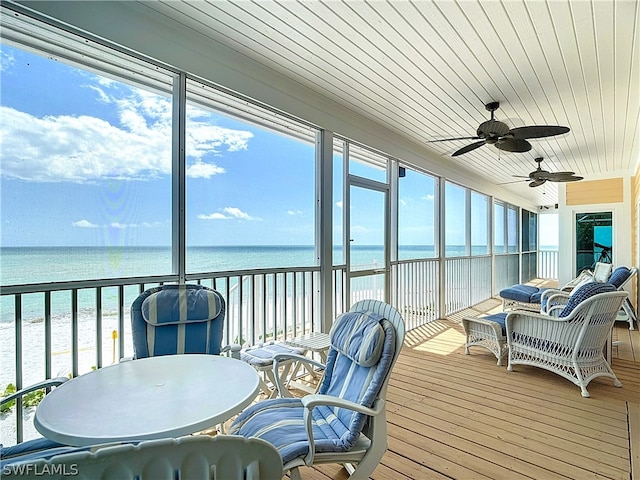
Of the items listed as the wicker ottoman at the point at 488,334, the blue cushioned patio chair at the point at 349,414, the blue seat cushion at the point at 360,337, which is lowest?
the wicker ottoman at the point at 488,334

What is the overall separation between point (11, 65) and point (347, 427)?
8.75ft

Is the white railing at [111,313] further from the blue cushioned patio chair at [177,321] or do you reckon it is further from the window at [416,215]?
the window at [416,215]

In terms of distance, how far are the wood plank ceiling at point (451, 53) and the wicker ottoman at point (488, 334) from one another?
2410 mm

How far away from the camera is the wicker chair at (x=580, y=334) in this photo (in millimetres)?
3068

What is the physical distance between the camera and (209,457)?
71 cm

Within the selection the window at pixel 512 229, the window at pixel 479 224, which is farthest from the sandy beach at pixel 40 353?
the window at pixel 512 229

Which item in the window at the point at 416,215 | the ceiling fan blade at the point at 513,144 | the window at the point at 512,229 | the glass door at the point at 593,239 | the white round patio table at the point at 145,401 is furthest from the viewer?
the window at the point at 512,229

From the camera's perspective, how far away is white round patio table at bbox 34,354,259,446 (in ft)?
3.73

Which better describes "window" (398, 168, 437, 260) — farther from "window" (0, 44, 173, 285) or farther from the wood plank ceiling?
"window" (0, 44, 173, 285)

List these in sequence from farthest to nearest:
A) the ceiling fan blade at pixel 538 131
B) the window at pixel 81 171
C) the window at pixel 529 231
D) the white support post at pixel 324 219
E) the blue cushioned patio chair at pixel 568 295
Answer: the window at pixel 529 231 < the blue cushioned patio chair at pixel 568 295 < the white support post at pixel 324 219 < the ceiling fan blade at pixel 538 131 < the window at pixel 81 171

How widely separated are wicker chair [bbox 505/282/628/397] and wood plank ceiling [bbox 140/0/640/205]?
6.32ft

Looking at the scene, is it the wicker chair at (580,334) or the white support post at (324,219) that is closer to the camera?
the wicker chair at (580,334)

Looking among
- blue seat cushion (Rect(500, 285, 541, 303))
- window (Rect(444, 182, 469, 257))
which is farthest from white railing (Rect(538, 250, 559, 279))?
blue seat cushion (Rect(500, 285, 541, 303))

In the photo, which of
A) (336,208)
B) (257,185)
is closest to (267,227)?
(257,185)
